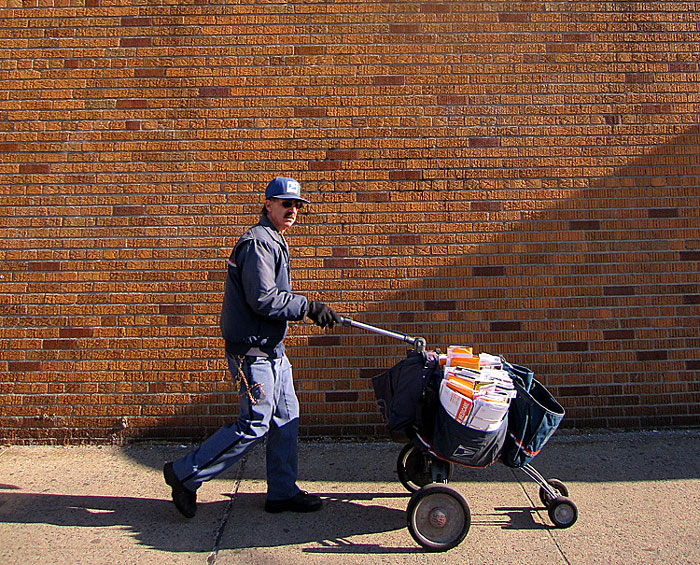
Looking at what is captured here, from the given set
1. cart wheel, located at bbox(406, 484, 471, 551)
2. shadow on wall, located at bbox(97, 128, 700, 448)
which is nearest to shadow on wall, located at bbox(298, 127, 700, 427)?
shadow on wall, located at bbox(97, 128, 700, 448)

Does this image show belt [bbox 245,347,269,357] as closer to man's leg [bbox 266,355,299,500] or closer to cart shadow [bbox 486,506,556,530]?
man's leg [bbox 266,355,299,500]

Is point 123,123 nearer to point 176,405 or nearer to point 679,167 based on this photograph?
point 176,405

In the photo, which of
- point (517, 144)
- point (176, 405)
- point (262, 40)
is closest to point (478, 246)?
point (517, 144)

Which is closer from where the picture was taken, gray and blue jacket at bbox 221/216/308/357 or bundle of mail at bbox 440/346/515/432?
bundle of mail at bbox 440/346/515/432

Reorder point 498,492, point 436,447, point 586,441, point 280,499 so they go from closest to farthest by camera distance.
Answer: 1. point 436,447
2. point 280,499
3. point 498,492
4. point 586,441

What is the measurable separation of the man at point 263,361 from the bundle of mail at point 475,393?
27.5 inches

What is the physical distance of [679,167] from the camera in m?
4.63

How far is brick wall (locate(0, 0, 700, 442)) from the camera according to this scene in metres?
4.51

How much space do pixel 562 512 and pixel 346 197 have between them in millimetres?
2589

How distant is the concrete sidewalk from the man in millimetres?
247

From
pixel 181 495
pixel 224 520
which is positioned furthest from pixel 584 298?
pixel 181 495

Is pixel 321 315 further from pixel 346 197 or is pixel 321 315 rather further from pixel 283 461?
pixel 346 197

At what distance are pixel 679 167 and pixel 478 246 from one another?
66.7 inches

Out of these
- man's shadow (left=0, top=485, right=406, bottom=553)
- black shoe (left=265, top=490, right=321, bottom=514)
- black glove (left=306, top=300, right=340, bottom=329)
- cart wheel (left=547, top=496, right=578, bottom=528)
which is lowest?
man's shadow (left=0, top=485, right=406, bottom=553)
